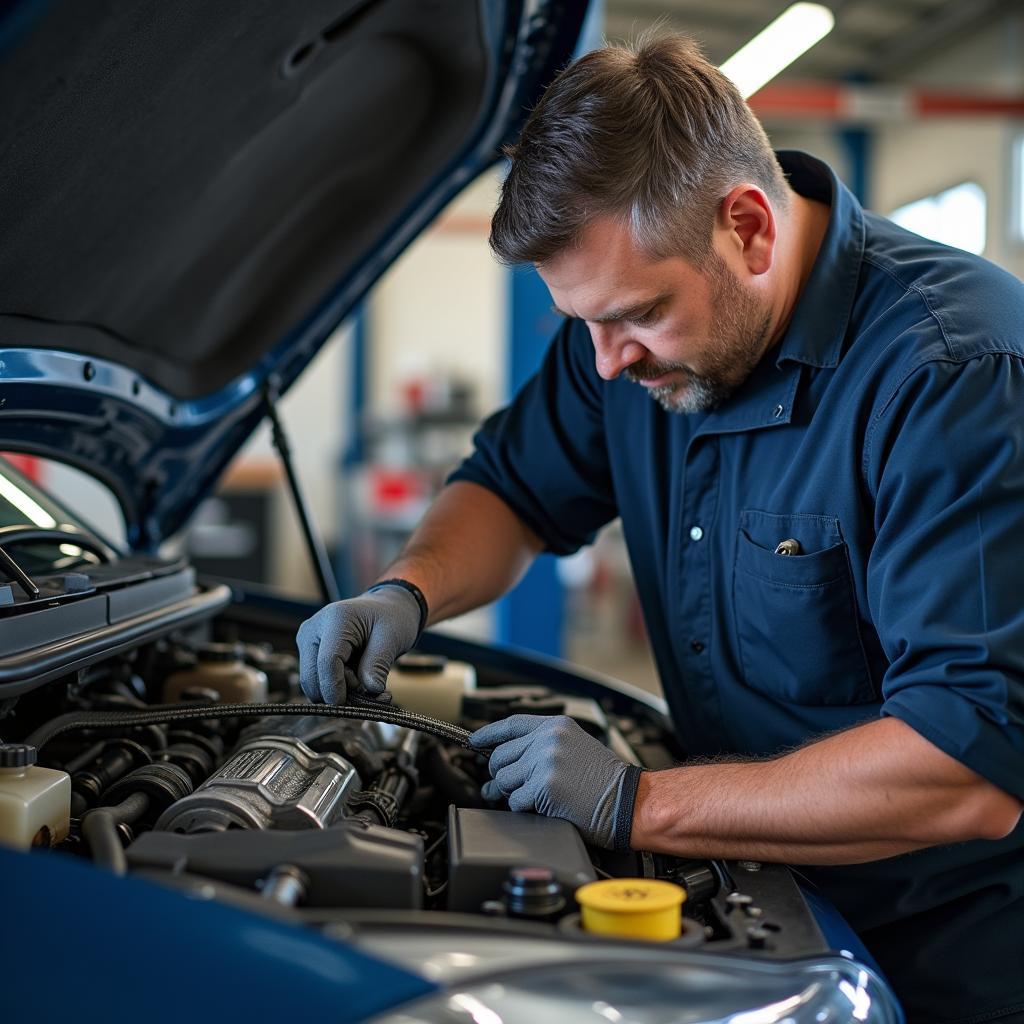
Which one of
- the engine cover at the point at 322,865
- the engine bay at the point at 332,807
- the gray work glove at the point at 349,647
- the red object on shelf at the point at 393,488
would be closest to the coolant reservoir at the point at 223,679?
the engine bay at the point at 332,807

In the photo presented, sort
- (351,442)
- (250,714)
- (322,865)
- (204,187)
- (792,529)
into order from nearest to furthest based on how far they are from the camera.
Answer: (322,865)
(250,714)
(792,529)
(204,187)
(351,442)

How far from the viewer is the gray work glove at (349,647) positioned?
127cm

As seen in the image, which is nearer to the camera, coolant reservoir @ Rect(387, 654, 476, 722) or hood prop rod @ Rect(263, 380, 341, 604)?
coolant reservoir @ Rect(387, 654, 476, 722)

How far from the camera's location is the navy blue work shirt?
3.27ft

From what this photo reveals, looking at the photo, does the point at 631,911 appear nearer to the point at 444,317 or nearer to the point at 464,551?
the point at 464,551

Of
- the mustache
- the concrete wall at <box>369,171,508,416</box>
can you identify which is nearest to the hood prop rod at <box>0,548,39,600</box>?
the mustache

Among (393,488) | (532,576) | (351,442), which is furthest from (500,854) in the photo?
(351,442)

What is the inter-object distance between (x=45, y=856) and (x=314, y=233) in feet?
3.90

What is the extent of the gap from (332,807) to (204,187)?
80 centimetres

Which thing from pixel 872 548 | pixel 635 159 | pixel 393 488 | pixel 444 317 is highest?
pixel 444 317

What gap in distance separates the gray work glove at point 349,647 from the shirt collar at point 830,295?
0.56 m

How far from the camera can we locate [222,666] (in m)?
1.45

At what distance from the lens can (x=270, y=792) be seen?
1.01 m

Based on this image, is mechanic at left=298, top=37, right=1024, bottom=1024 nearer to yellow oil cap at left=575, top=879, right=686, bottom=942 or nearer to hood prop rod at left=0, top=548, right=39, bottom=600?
yellow oil cap at left=575, top=879, right=686, bottom=942
